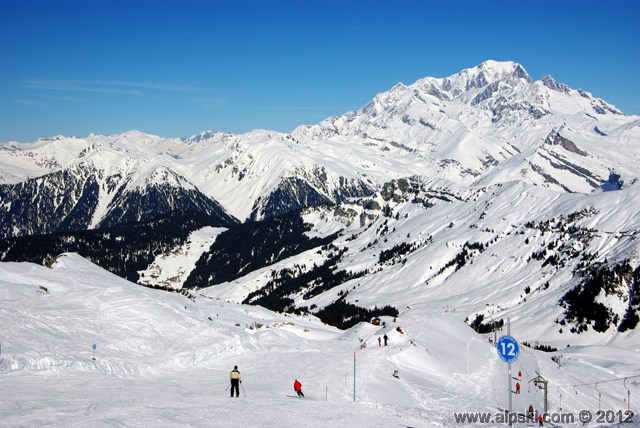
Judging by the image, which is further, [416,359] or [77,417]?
[416,359]

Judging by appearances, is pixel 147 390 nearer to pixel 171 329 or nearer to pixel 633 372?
pixel 171 329

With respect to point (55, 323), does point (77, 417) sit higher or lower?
lower

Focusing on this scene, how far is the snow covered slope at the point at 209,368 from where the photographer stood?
1356 inches

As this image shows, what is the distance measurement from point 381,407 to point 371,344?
36090 mm

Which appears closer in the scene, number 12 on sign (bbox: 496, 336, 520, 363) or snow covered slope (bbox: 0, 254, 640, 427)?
number 12 on sign (bbox: 496, 336, 520, 363)

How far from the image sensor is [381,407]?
131 feet

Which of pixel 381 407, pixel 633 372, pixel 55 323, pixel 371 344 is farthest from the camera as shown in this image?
pixel 633 372

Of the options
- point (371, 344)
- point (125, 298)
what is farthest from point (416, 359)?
point (125, 298)

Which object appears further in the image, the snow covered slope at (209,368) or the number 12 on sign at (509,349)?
the snow covered slope at (209,368)

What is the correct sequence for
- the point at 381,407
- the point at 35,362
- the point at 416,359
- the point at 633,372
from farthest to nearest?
1. the point at 633,372
2. the point at 416,359
3. the point at 35,362
4. the point at 381,407

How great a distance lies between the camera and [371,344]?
7562 centimetres

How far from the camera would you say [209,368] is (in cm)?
5400

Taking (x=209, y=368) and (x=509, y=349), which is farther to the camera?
(x=209, y=368)

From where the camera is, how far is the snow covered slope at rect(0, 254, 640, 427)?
34.4 m
